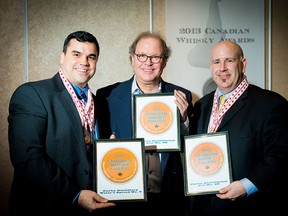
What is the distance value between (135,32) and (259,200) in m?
2.09

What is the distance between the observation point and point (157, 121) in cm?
249

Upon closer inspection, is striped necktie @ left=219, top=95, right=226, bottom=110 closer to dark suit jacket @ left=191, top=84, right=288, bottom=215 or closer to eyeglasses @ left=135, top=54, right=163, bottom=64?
dark suit jacket @ left=191, top=84, right=288, bottom=215

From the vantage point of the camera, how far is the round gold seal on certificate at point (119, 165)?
2.30 metres

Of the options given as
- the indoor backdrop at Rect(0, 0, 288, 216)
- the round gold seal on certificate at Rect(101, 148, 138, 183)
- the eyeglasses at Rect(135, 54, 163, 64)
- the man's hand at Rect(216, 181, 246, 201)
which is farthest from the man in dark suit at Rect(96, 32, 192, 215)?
the indoor backdrop at Rect(0, 0, 288, 216)

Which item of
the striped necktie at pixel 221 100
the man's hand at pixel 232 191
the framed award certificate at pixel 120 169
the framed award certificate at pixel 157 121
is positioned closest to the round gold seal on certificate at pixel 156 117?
the framed award certificate at pixel 157 121

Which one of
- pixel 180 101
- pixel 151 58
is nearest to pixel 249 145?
pixel 180 101

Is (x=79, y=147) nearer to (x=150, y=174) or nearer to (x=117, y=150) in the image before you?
(x=117, y=150)

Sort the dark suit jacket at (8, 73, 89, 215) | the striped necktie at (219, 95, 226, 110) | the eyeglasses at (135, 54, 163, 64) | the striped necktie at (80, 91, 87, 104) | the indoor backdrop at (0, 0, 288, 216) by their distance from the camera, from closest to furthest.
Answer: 1. the dark suit jacket at (8, 73, 89, 215)
2. the striped necktie at (80, 91, 87, 104)
3. the striped necktie at (219, 95, 226, 110)
4. the eyeglasses at (135, 54, 163, 64)
5. the indoor backdrop at (0, 0, 288, 216)

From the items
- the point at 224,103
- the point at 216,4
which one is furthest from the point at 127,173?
the point at 216,4

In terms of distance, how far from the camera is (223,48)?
2.71 metres

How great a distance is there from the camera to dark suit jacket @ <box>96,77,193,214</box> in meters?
2.74

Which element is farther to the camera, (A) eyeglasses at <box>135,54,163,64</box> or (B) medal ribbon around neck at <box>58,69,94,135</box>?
(A) eyeglasses at <box>135,54,163,64</box>

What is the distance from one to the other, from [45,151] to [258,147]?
1.43 meters

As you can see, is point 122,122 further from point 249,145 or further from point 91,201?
point 249,145
